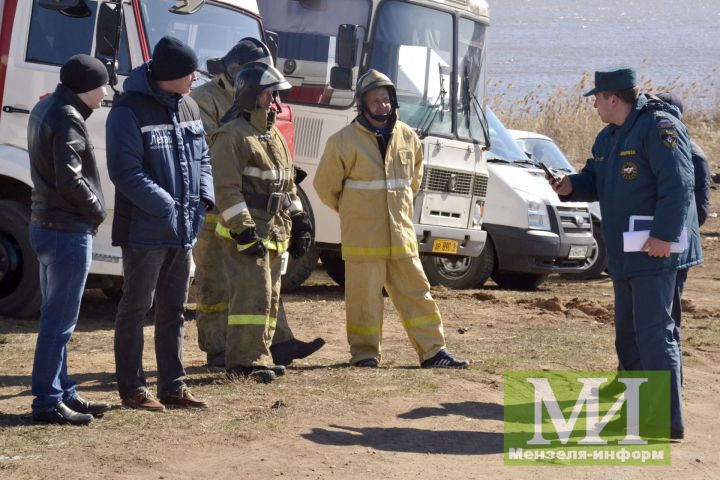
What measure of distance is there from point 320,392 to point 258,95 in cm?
179

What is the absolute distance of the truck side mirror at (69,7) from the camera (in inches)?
375

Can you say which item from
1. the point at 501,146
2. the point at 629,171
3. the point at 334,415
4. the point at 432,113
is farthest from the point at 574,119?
the point at 334,415

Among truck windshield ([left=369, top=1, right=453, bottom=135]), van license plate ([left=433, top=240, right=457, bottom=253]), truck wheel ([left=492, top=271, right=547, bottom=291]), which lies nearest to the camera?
truck windshield ([left=369, top=1, right=453, bottom=135])

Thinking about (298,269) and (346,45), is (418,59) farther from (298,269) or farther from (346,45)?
(298,269)

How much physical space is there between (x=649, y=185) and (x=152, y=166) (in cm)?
→ 262

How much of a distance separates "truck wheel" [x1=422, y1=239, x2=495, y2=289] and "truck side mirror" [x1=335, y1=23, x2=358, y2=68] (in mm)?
2733

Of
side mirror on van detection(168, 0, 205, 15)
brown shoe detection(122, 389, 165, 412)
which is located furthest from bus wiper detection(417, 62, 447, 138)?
brown shoe detection(122, 389, 165, 412)

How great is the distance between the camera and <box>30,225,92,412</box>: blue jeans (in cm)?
686

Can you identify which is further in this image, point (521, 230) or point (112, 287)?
point (521, 230)

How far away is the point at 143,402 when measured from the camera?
24.3ft

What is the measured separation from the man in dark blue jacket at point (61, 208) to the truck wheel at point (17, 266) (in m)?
3.54

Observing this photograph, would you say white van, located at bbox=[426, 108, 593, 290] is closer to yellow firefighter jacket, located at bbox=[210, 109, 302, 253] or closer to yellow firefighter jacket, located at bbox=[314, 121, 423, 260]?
yellow firefighter jacket, located at bbox=[314, 121, 423, 260]

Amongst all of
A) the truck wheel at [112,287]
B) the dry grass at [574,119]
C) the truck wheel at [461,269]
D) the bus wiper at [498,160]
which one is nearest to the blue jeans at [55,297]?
the truck wheel at [112,287]

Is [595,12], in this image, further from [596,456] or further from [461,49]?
[596,456]
